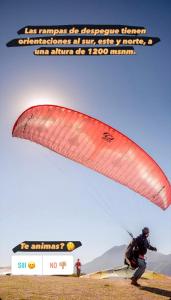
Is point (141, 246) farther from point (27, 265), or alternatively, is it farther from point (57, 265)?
point (27, 265)

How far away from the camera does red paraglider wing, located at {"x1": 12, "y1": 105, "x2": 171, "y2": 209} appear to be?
50.1ft

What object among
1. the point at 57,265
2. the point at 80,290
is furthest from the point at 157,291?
the point at 57,265

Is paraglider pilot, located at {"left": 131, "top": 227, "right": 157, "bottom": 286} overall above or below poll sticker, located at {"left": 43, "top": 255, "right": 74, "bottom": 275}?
above

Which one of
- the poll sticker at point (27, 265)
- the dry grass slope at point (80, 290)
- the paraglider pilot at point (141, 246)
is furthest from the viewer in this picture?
the poll sticker at point (27, 265)

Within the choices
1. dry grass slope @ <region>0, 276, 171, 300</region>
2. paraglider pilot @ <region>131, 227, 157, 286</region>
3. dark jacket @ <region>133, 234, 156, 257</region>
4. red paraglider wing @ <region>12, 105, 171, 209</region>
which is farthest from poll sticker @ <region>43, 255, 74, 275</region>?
dark jacket @ <region>133, 234, 156, 257</region>

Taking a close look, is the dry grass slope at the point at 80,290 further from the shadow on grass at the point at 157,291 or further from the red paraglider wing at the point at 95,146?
the red paraglider wing at the point at 95,146

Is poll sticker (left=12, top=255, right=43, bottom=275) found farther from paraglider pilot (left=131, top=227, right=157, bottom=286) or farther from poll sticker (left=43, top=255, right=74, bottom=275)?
paraglider pilot (left=131, top=227, right=157, bottom=286)

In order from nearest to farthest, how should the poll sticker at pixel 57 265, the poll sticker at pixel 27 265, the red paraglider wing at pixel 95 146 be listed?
the red paraglider wing at pixel 95 146 → the poll sticker at pixel 27 265 → the poll sticker at pixel 57 265

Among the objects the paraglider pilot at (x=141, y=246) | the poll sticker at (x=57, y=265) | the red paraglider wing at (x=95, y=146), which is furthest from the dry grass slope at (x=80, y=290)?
the poll sticker at (x=57, y=265)

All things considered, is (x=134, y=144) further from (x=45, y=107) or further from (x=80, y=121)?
(x=45, y=107)

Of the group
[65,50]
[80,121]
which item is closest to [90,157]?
[80,121]

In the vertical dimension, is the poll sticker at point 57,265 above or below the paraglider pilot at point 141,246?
below

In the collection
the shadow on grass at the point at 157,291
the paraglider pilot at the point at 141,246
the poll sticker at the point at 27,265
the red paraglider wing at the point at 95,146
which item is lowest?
the poll sticker at the point at 27,265

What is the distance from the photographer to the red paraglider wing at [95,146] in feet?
50.1
